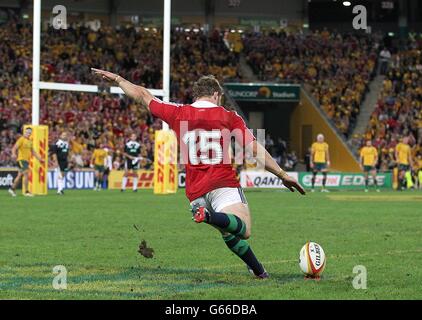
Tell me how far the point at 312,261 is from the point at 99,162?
24255mm

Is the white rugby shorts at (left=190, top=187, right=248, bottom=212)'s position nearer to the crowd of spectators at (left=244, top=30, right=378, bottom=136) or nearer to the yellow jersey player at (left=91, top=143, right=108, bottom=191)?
the yellow jersey player at (left=91, top=143, right=108, bottom=191)

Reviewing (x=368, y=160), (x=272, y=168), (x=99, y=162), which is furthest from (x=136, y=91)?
(x=368, y=160)

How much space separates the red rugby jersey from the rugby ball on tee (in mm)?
1066

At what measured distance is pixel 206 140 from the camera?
981 centimetres

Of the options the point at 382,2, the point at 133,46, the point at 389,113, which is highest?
the point at 382,2

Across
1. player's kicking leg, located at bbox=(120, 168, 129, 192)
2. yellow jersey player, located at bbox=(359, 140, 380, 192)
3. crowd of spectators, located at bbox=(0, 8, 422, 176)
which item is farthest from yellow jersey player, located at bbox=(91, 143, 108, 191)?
yellow jersey player, located at bbox=(359, 140, 380, 192)

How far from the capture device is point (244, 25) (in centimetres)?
5441

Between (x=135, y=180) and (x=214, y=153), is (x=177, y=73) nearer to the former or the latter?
(x=135, y=180)

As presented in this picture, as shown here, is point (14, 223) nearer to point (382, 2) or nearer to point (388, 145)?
point (388, 145)

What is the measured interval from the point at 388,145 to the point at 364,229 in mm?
26644

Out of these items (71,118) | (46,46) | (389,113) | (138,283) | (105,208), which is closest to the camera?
(138,283)

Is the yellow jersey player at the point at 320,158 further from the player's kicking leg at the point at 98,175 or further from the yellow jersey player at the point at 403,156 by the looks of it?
the player's kicking leg at the point at 98,175

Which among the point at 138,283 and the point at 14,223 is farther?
the point at 14,223

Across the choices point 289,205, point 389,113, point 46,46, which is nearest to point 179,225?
point 289,205
